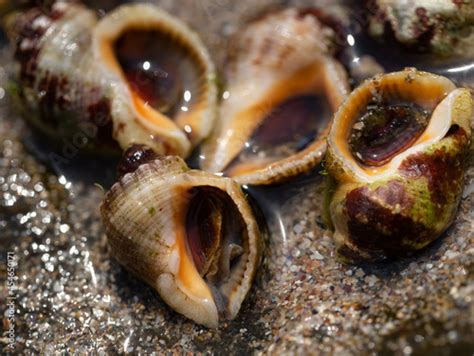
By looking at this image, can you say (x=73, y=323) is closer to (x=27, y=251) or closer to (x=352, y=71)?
(x=27, y=251)

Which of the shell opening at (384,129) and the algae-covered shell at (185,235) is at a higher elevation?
the shell opening at (384,129)

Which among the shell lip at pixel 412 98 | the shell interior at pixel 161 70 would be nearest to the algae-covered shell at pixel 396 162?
the shell lip at pixel 412 98

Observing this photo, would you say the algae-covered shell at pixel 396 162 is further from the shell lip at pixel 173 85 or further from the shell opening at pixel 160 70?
the shell opening at pixel 160 70

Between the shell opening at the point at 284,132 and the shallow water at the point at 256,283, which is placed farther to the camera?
the shell opening at the point at 284,132

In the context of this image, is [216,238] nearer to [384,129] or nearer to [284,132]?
[284,132]

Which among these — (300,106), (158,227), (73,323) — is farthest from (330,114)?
(73,323)

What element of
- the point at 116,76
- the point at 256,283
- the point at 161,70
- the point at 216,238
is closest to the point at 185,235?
the point at 216,238

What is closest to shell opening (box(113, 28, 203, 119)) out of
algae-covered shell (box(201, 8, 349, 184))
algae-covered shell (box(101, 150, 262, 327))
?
algae-covered shell (box(201, 8, 349, 184))
